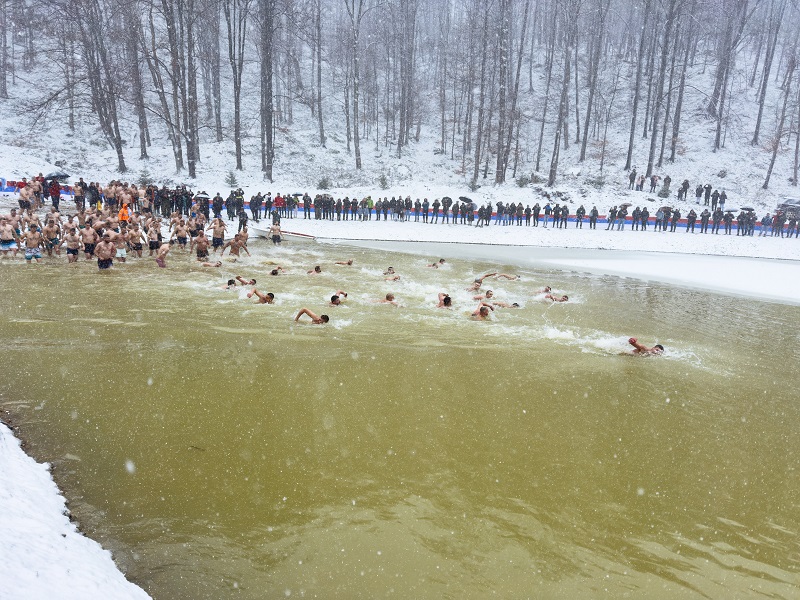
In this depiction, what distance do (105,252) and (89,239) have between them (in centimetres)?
208

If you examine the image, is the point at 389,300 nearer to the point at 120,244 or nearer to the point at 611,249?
the point at 120,244

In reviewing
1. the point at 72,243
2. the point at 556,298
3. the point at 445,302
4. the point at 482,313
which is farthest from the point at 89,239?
the point at 556,298

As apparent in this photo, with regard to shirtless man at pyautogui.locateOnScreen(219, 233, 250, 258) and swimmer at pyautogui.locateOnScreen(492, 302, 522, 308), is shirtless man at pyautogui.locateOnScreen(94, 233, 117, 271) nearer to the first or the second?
shirtless man at pyautogui.locateOnScreen(219, 233, 250, 258)

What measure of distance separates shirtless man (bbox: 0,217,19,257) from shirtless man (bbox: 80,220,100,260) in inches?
82.2

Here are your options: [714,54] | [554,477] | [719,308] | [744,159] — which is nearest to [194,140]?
[719,308]

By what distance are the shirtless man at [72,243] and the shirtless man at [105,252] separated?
126 cm

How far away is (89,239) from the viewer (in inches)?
711

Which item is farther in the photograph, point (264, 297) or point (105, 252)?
point (105, 252)

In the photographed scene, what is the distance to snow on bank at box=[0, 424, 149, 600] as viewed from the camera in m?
3.88

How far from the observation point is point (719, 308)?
1595 centimetres

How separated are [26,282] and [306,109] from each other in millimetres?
44247

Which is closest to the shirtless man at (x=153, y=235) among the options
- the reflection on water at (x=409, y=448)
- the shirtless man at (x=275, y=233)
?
the shirtless man at (x=275, y=233)

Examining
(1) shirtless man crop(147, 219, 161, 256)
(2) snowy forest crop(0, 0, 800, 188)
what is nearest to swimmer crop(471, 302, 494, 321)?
(1) shirtless man crop(147, 219, 161, 256)

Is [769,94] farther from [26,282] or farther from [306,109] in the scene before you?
[26,282]
